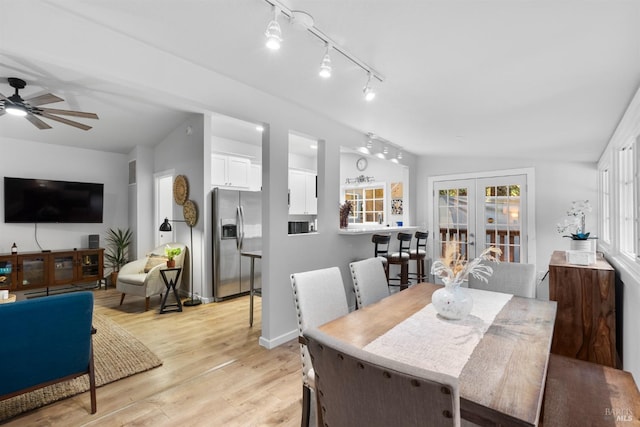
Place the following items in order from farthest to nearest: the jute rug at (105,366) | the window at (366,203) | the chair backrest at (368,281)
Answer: the window at (366,203), the chair backrest at (368,281), the jute rug at (105,366)

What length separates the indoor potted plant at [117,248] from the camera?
5.68 metres

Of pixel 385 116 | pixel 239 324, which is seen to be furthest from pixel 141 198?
pixel 385 116

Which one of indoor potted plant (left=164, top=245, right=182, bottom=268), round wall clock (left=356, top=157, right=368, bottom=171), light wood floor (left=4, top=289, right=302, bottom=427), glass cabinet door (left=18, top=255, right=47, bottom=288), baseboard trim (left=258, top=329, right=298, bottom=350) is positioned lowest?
light wood floor (left=4, top=289, right=302, bottom=427)

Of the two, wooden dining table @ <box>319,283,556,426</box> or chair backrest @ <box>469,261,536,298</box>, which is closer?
wooden dining table @ <box>319,283,556,426</box>

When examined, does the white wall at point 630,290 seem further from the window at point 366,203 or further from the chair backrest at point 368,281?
the window at point 366,203

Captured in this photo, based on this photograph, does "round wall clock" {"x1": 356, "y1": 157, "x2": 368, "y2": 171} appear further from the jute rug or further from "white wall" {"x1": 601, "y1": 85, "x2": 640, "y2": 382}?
the jute rug

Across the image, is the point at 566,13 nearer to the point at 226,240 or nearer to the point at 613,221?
the point at 613,221

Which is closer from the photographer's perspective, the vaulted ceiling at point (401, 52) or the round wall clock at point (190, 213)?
the vaulted ceiling at point (401, 52)

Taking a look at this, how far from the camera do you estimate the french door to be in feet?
15.0

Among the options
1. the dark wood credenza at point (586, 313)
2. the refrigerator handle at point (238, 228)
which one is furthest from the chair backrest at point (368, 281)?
the refrigerator handle at point (238, 228)

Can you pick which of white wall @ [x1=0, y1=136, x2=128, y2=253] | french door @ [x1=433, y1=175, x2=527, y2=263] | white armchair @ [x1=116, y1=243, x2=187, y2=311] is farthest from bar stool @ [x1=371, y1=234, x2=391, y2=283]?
white wall @ [x1=0, y1=136, x2=128, y2=253]

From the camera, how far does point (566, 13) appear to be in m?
1.45

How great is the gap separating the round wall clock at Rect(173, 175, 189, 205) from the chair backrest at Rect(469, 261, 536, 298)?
436cm

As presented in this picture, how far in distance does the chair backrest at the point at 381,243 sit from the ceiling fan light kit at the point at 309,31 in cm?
202
